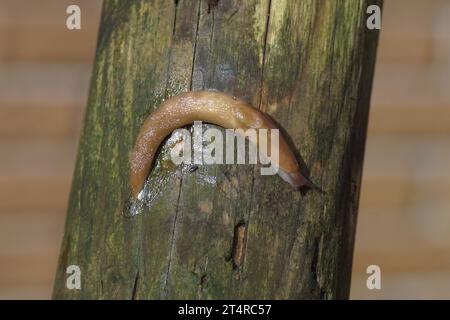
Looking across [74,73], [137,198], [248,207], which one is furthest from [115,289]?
[74,73]

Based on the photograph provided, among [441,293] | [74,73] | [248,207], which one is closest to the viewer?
[248,207]

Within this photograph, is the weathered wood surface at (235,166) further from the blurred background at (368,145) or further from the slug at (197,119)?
the blurred background at (368,145)

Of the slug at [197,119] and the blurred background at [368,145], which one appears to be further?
the blurred background at [368,145]

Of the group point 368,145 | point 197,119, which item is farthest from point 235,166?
point 368,145

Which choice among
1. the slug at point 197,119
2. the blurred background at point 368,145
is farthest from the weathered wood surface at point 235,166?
the blurred background at point 368,145

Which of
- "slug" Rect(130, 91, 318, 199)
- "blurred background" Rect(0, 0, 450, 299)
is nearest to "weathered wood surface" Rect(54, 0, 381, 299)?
"slug" Rect(130, 91, 318, 199)

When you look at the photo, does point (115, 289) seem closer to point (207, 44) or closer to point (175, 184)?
point (175, 184)
